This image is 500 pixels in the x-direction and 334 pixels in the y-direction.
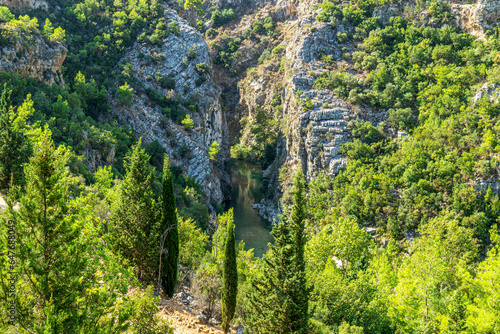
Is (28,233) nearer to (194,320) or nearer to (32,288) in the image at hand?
(32,288)

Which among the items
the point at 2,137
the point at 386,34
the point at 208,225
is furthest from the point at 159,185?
the point at 386,34

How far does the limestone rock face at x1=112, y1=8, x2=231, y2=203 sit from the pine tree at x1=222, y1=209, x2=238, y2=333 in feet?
118

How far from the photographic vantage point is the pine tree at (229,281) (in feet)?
60.5

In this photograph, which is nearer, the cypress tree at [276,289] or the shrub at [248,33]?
the cypress tree at [276,289]

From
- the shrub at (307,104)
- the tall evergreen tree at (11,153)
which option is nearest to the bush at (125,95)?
the shrub at (307,104)

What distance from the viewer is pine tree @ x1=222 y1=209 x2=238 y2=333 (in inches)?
726

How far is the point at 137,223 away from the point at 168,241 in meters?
2.16

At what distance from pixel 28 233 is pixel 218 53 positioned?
80.6 meters

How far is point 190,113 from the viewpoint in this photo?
61250 mm

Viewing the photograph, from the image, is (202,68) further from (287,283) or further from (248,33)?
(287,283)

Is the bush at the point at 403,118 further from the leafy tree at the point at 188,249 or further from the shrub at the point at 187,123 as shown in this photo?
the leafy tree at the point at 188,249

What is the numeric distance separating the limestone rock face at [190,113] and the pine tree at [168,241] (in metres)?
33.9

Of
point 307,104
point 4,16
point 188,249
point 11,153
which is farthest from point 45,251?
point 307,104

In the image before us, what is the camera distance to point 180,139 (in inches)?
2200
